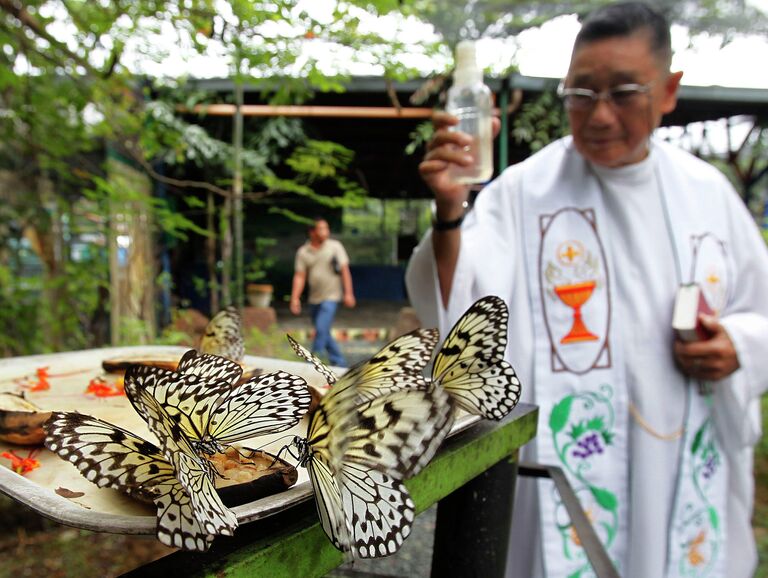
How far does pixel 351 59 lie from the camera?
248 centimetres

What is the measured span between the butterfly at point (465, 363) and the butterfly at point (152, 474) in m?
0.18

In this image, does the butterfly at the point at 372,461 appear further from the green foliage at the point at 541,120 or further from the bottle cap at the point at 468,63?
the green foliage at the point at 541,120

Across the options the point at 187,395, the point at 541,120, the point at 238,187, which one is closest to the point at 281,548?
the point at 187,395

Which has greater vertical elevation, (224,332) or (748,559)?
(224,332)

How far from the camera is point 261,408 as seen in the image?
0.54 m

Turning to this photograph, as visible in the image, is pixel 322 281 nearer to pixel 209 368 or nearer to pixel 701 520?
pixel 701 520

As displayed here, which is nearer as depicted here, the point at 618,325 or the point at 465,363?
the point at 465,363

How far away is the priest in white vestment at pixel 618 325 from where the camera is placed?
5.39 ft

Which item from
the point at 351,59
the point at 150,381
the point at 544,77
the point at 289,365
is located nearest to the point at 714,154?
the point at 544,77

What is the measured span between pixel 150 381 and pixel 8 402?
19.6 inches

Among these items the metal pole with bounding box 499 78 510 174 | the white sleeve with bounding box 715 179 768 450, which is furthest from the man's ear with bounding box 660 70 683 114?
the metal pole with bounding box 499 78 510 174

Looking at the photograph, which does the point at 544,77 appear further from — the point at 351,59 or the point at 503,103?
the point at 351,59

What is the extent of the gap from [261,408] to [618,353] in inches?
56.5

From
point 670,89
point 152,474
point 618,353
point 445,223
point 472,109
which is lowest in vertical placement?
point 618,353
